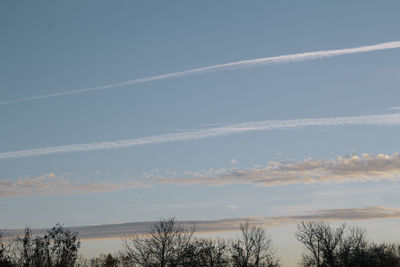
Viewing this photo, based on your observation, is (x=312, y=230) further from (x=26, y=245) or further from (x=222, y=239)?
(x=26, y=245)

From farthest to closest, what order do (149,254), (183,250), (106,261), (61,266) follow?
(106,261) → (61,266) → (183,250) → (149,254)

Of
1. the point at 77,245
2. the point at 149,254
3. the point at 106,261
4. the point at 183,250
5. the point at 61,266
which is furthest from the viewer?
the point at 106,261

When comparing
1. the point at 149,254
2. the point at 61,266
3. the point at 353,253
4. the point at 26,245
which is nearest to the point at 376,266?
the point at 353,253

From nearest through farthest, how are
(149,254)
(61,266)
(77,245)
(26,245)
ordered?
1. (149,254)
2. (61,266)
3. (26,245)
4. (77,245)

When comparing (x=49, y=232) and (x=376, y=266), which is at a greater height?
(x=49, y=232)

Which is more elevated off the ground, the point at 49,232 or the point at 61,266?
the point at 49,232

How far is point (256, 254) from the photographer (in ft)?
234

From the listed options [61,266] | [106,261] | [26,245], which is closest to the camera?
[61,266]

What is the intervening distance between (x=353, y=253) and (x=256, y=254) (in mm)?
13932

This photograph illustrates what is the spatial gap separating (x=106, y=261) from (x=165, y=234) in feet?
246

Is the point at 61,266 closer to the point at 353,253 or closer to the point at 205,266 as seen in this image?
the point at 205,266

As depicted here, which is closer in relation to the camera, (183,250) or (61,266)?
(183,250)

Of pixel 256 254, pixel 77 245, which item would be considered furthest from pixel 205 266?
pixel 77 245

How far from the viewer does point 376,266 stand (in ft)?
248
